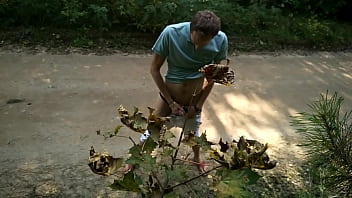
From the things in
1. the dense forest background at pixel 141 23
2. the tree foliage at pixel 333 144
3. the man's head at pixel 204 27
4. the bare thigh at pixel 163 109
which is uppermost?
the man's head at pixel 204 27

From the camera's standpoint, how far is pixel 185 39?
279cm

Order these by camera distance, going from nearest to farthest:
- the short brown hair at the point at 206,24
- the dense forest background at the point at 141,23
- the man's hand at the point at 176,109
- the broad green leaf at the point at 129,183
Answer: the broad green leaf at the point at 129,183
the short brown hair at the point at 206,24
the man's hand at the point at 176,109
the dense forest background at the point at 141,23

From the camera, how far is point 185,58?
2850mm

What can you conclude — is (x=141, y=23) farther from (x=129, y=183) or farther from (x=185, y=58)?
(x=129, y=183)

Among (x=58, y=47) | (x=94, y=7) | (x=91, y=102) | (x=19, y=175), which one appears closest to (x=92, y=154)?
(x=19, y=175)

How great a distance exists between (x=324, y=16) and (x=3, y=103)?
658 cm

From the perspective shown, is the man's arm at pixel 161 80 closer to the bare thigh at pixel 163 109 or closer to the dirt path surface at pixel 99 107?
the bare thigh at pixel 163 109

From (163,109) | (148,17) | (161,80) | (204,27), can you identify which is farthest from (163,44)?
(148,17)

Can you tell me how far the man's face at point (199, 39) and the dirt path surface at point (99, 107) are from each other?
4.14 feet

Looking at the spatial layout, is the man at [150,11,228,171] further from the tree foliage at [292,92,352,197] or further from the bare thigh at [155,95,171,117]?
the tree foliage at [292,92,352,197]

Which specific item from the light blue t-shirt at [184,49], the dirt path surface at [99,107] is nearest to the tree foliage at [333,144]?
the light blue t-shirt at [184,49]

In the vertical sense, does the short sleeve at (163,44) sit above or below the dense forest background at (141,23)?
above

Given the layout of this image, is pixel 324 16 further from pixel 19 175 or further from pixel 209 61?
pixel 19 175

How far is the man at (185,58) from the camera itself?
8.65 feet
